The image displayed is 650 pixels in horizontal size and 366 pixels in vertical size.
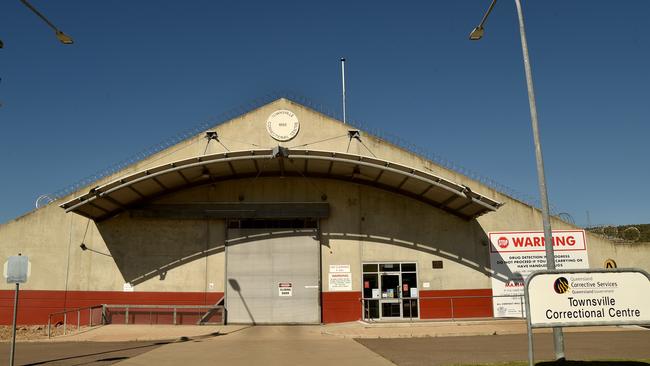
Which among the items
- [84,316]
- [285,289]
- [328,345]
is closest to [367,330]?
[328,345]

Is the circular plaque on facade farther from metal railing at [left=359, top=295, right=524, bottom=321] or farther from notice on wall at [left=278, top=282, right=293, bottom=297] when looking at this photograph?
metal railing at [left=359, top=295, right=524, bottom=321]

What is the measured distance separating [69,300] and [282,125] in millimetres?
12237

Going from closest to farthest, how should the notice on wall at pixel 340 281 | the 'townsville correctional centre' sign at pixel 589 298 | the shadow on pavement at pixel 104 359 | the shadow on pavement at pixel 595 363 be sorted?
the 'townsville correctional centre' sign at pixel 589 298 < the shadow on pavement at pixel 595 363 < the shadow on pavement at pixel 104 359 < the notice on wall at pixel 340 281

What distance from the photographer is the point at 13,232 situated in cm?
2469

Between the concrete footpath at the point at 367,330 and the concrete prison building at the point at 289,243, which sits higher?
the concrete prison building at the point at 289,243

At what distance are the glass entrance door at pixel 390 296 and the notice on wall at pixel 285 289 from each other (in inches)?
161

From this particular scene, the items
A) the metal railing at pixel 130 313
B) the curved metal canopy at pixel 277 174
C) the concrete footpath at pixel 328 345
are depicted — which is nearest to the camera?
the concrete footpath at pixel 328 345

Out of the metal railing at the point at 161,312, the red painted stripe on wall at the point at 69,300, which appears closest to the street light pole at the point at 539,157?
the metal railing at the point at 161,312

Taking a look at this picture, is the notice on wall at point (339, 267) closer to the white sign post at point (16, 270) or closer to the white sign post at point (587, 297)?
the white sign post at point (16, 270)

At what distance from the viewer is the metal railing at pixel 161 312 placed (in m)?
24.2

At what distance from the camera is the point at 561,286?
9625 mm

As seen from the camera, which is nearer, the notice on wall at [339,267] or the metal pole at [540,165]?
the metal pole at [540,165]


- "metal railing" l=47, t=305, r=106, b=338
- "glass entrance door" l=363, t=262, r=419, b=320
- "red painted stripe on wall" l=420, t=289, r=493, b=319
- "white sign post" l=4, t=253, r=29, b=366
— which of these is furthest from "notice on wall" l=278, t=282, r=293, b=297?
"white sign post" l=4, t=253, r=29, b=366

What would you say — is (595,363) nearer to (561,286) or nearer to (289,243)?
(561,286)
